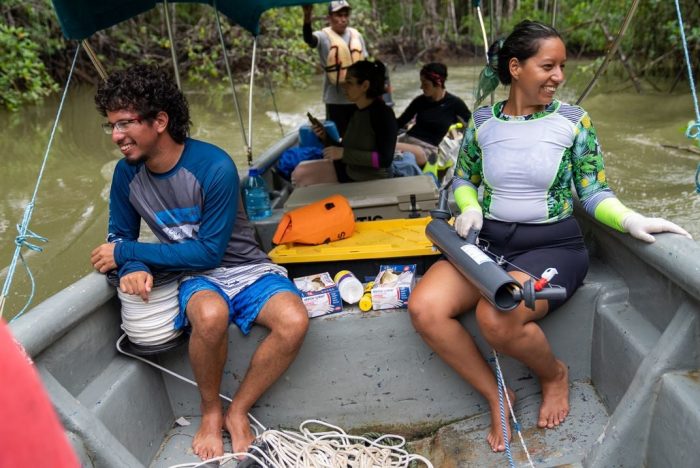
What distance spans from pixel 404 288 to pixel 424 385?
41 centimetres

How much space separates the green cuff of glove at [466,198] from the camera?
2.43 m

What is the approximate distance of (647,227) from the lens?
2033mm

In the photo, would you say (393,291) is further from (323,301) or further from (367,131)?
(367,131)

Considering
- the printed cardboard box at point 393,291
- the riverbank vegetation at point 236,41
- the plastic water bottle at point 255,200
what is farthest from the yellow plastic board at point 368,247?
the riverbank vegetation at point 236,41

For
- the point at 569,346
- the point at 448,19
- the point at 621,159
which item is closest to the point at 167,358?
the point at 569,346

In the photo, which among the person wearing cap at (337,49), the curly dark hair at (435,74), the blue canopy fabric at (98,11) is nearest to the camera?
the blue canopy fabric at (98,11)

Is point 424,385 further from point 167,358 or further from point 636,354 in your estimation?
point 167,358

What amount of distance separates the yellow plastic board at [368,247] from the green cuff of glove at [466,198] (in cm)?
39

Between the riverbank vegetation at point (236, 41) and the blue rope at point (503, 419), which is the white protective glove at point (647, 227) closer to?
the blue rope at point (503, 419)

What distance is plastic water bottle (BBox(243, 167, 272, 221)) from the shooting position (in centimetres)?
362

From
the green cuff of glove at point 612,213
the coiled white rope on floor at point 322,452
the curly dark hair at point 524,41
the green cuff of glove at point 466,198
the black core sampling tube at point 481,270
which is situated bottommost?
the coiled white rope on floor at point 322,452

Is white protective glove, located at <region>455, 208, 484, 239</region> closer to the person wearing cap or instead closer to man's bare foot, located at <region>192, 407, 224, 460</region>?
man's bare foot, located at <region>192, 407, 224, 460</region>

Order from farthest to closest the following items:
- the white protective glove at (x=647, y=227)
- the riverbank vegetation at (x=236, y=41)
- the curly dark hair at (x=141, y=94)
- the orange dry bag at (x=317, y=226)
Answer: the riverbank vegetation at (x=236, y=41), the orange dry bag at (x=317, y=226), the curly dark hair at (x=141, y=94), the white protective glove at (x=647, y=227)

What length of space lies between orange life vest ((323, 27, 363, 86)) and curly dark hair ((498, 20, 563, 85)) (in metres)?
3.64
